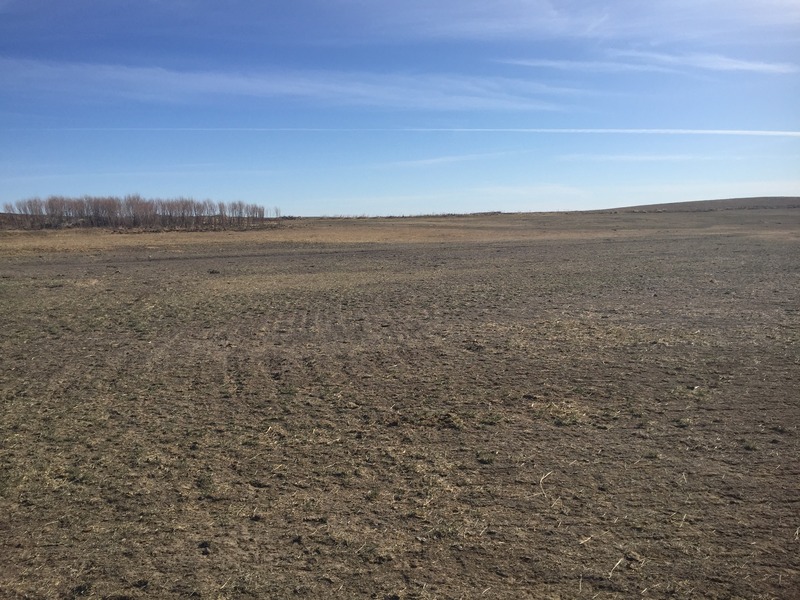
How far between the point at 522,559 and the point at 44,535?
10.7 feet

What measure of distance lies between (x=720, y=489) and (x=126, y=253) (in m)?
32.2

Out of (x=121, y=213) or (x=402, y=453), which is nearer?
(x=402, y=453)

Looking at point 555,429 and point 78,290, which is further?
point 78,290

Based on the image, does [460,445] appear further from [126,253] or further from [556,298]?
[126,253]

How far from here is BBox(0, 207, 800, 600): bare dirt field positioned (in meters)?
3.97

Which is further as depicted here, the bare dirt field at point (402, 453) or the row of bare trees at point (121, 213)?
the row of bare trees at point (121, 213)

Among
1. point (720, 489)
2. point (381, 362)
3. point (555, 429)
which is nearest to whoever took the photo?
point (720, 489)

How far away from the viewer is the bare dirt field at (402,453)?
3975 mm

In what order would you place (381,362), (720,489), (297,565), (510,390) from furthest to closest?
1. (381,362)
2. (510,390)
3. (720,489)
4. (297,565)

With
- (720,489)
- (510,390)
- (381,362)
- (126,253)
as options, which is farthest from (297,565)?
(126,253)

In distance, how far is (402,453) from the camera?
590cm

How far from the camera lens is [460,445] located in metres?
6.07

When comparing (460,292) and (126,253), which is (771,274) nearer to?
(460,292)

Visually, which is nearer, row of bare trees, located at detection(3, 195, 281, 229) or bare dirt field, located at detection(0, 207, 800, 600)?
bare dirt field, located at detection(0, 207, 800, 600)
